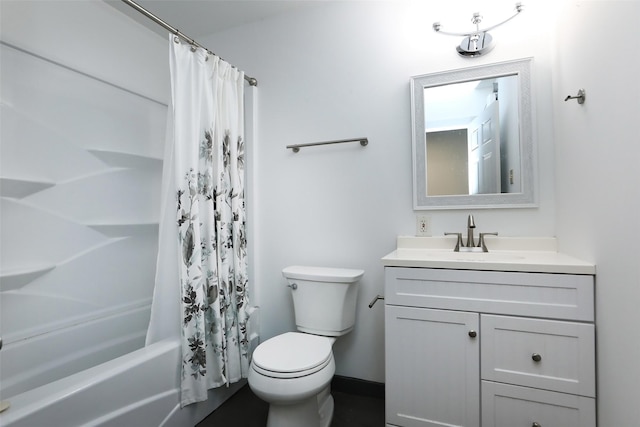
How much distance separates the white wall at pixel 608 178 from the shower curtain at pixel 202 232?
1.61 m

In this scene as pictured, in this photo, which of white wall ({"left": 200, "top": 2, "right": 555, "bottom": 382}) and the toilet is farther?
white wall ({"left": 200, "top": 2, "right": 555, "bottom": 382})

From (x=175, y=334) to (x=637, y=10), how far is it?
2.07 m

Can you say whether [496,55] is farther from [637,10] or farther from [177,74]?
[177,74]

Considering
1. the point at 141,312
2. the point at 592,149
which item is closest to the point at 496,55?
the point at 592,149

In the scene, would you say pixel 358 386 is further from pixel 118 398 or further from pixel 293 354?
pixel 118 398

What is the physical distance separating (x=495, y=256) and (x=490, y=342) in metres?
0.42

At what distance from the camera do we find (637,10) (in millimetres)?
873

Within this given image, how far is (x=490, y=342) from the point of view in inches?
49.2

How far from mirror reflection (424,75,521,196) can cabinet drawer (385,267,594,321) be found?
58 cm

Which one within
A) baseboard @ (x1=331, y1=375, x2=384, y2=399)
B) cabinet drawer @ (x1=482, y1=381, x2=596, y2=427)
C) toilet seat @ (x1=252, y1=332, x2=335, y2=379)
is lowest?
baseboard @ (x1=331, y1=375, x2=384, y2=399)

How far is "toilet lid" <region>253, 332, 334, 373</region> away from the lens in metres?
1.34

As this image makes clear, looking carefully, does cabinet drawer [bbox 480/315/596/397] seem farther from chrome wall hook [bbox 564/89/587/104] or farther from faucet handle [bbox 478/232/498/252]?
chrome wall hook [bbox 564/89/587/104]

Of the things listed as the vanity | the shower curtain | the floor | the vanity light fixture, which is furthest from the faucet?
the shower curtain

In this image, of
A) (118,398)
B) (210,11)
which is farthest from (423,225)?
(210,11)
